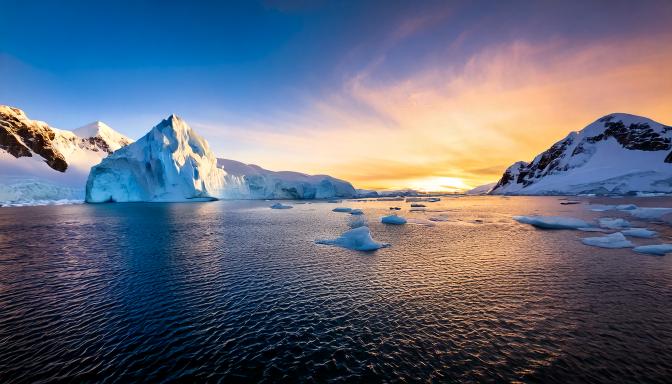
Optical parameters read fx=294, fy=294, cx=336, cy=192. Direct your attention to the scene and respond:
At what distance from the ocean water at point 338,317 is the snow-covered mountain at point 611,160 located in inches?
5647

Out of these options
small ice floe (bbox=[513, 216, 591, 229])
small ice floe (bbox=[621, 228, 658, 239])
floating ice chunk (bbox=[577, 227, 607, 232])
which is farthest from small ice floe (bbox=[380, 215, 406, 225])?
small ice floe (bbox=[621, 228, 658, 239])

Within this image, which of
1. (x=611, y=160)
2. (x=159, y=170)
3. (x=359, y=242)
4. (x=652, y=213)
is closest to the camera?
(x=359, y=242)

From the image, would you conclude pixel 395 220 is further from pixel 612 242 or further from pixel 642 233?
pixel 642 233

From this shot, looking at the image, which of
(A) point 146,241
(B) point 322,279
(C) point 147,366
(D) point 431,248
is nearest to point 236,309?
(C) point 147,366

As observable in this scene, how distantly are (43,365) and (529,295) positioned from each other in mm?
17691

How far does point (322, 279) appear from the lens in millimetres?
15875

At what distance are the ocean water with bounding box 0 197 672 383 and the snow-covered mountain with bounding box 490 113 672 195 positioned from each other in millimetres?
143437

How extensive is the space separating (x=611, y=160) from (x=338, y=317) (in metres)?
197

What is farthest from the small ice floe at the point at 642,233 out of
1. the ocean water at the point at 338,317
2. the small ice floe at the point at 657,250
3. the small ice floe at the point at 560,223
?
the ocean water at the point at 338,317

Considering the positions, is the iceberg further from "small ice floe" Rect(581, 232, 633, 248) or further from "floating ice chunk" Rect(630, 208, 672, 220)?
"floating ice chunk" Rect(630, 208, 672, 220)

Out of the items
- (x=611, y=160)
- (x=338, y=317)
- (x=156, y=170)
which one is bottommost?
(x=338, y=317)

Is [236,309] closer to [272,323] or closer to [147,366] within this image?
[272,323]

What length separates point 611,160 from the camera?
149 meters

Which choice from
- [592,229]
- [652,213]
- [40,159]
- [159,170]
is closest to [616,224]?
[592,229]
